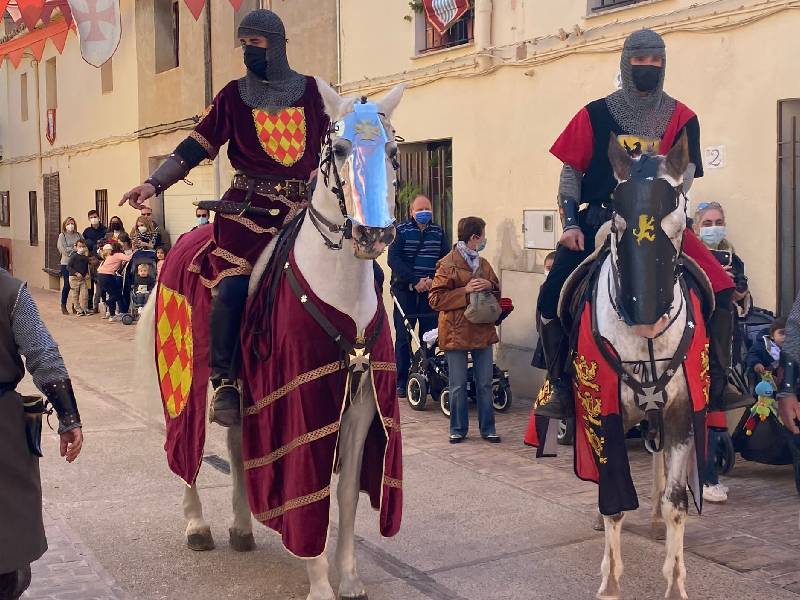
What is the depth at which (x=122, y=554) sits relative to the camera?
19.3ft

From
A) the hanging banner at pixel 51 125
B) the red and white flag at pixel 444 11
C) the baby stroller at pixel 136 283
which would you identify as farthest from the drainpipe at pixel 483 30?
the hanging banner at pixel 51 125

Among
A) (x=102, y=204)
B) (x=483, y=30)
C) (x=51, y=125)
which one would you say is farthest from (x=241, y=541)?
(x=51, y=125)

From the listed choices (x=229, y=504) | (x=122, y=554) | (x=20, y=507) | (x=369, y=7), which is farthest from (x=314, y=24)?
(x=20, y=507)

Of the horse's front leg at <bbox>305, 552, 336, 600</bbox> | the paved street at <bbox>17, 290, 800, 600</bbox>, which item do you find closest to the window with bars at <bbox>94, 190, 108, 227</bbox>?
the paved street at <bbox>17, 290, 800, 600</bbox>

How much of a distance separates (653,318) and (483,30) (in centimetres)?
743

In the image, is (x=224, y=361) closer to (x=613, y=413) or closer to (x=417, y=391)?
(x=613, y=413)

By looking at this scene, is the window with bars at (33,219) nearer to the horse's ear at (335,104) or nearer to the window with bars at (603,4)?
the window with bars at (603,4)

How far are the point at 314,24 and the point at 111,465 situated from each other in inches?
338

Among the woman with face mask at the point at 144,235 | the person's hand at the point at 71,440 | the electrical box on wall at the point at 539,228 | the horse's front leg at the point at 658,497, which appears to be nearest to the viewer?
the person's hand at the point at 71,440

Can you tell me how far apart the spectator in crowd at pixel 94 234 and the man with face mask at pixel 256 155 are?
637 inches

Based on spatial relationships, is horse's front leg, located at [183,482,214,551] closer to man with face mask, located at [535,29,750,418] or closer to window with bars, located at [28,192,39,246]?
man with face mask, located at [535,29,750,418]

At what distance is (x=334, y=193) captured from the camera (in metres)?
4.66

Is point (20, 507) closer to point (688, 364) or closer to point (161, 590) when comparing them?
point (161, 590)

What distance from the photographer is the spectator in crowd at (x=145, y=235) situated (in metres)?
19.1
